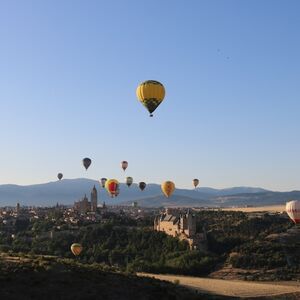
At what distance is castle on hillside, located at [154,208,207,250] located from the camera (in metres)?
74.1

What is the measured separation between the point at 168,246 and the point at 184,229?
650 centimetres

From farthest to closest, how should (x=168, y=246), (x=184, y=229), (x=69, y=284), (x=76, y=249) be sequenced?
(x=184, y=229) → (x=168, y=246) → (x=76, y=249) → (x=69, y=284)

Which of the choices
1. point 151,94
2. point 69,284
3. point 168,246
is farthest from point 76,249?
point 69,284

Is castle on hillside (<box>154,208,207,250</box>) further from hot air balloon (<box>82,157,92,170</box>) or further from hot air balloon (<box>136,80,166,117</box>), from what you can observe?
hot air balloon (<box>136,80,166,117</box>)

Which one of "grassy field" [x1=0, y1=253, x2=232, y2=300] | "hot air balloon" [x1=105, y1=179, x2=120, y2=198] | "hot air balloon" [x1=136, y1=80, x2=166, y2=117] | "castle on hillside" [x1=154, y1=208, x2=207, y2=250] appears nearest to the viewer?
"grassy field" [x1=0, y1=253, x2=232, y2=300]

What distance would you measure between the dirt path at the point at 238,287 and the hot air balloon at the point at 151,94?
14839 millimetres

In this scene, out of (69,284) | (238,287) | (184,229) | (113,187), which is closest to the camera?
(69,284)

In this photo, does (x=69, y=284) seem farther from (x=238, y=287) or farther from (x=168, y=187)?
(x=168, y=187)

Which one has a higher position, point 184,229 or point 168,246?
point 184,229

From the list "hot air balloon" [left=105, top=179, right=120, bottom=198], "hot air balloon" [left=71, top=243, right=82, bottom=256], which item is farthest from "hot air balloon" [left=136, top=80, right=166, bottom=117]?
"hot air balloon" [left=105, top=179, right=120, bottom=198]

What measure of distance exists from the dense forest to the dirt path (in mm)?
5208

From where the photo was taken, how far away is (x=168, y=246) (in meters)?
73.6

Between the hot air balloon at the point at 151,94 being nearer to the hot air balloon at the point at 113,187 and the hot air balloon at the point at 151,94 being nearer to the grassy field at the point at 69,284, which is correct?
the grassy field at the point at 69,284

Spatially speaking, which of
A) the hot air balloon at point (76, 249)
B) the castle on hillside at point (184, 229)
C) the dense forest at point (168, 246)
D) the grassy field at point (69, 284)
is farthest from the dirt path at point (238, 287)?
the castle on hillside at point (184, 229)
